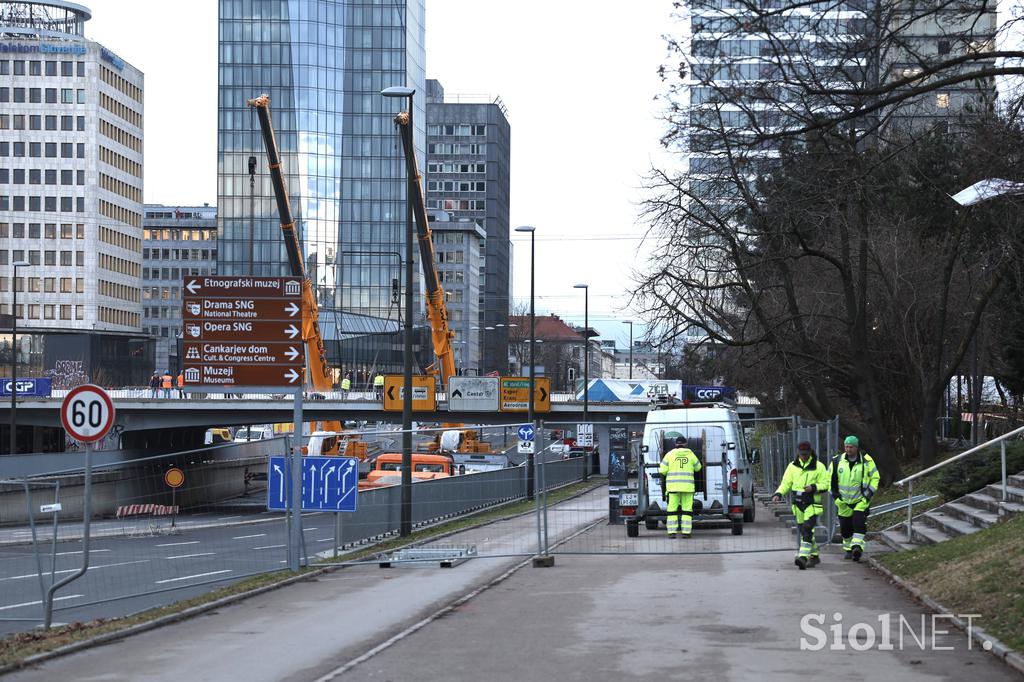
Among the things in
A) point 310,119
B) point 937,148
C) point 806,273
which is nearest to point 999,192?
point 937,148

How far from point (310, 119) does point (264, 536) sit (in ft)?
366

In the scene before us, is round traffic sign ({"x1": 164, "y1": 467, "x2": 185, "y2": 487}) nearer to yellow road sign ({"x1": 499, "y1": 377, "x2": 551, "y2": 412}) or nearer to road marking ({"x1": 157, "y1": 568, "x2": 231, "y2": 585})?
road marking ({"x1": 157, "y1": 568, "x2": 231, "y2": 585})

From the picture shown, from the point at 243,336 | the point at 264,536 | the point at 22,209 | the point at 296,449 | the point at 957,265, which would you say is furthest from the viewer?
the point at 22,209

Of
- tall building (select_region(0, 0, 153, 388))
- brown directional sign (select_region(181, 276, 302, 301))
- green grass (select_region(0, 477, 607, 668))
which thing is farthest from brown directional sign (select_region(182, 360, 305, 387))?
tall building (select_region(0, 0, 153, 388))

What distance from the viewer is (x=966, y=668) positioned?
9.93 meters

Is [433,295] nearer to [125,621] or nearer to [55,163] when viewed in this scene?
[125,621]

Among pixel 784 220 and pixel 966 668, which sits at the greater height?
pixel 784 220

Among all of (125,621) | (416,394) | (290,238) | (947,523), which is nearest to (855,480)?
(947,523)

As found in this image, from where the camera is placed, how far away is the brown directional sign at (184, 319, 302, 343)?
62.6ft

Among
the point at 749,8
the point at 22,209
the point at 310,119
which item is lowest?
the point at 749,8

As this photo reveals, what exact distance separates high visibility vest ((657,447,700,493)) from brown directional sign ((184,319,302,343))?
6.10m

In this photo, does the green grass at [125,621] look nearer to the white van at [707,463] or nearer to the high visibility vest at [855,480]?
the white van at [707,463]

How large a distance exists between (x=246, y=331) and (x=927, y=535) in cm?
Result: 987

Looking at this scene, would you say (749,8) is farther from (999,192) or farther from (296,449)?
(296,449)
